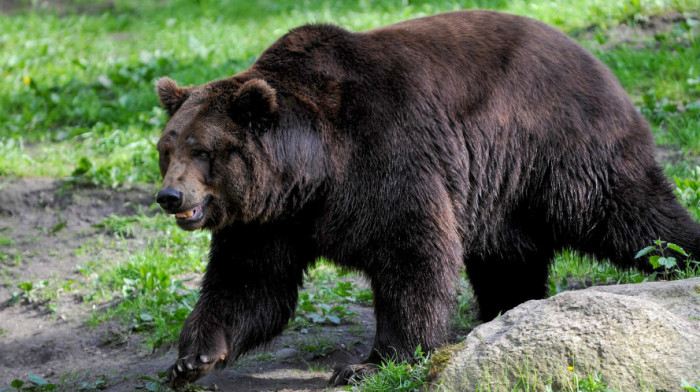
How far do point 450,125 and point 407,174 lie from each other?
47 centimetres

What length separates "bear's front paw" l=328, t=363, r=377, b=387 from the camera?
4824 millimetres

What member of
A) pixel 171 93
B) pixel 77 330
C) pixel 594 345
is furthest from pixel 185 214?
pixel 77 330

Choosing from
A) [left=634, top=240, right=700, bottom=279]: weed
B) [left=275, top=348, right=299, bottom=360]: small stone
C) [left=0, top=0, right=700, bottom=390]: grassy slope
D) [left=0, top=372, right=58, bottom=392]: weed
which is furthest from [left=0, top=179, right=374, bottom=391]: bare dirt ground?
[left=634, top=240, right=700, bottom=279]: weed

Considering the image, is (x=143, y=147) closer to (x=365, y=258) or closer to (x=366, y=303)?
(x=366, y=303)

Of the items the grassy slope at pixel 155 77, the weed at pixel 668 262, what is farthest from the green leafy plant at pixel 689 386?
the grassy slope at pixel 155 77

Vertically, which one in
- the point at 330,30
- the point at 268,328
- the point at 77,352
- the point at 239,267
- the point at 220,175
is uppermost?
the point at 330,30

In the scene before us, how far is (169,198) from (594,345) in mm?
2258

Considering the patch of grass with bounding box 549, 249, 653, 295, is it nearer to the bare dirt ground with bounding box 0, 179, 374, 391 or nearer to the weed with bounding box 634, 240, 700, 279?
the weed with bounding box 634, 240, 700, 279

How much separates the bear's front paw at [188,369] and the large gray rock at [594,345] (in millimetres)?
1592

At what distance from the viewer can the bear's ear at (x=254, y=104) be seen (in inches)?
189

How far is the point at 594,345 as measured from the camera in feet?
12.4

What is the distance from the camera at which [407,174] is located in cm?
489

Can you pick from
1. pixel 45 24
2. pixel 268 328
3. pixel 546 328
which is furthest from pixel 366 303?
pixel 45 24

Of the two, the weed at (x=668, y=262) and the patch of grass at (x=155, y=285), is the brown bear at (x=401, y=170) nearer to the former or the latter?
the weed at (x=668, y=262)
